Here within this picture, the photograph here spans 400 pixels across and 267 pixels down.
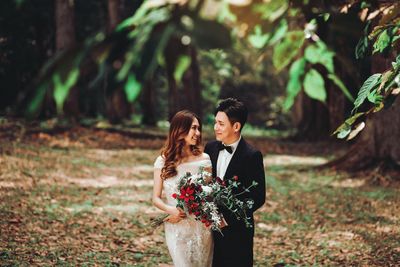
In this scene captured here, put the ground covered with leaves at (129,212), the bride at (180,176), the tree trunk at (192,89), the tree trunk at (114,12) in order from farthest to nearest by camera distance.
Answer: the tree trunk at (192,89) < the tree trunk at (114,12) < the ground covered with leaves at (129,212) < the bride at (180,176)

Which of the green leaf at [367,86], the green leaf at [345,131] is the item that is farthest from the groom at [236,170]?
the green leaf at [367,86]

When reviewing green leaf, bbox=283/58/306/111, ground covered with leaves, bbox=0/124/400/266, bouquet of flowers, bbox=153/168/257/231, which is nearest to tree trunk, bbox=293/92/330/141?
ground covered with leaves, bbox=0/124/400/266

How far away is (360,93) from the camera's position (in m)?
2.99

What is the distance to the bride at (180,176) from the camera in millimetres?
4016

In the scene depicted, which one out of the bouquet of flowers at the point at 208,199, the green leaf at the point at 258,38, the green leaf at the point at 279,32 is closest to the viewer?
the green leaf at the point at 258,38

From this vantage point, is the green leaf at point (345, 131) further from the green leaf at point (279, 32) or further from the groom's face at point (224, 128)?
the green leaf at point (279, 32)

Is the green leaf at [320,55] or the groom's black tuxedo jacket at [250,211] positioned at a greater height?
the green leaf at [320,55]

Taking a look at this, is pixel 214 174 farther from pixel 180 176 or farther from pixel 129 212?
pixel 129 212

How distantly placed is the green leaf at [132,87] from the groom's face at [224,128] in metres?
2.54

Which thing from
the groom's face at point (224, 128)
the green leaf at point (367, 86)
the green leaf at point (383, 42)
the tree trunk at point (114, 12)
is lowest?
the groom's face at point (224, 128)

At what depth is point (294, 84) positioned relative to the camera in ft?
5.94

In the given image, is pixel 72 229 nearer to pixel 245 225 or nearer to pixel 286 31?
pixel 245 225

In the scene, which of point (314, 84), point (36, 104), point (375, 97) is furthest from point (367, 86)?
point (36, 104)

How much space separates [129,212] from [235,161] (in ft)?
17.5
